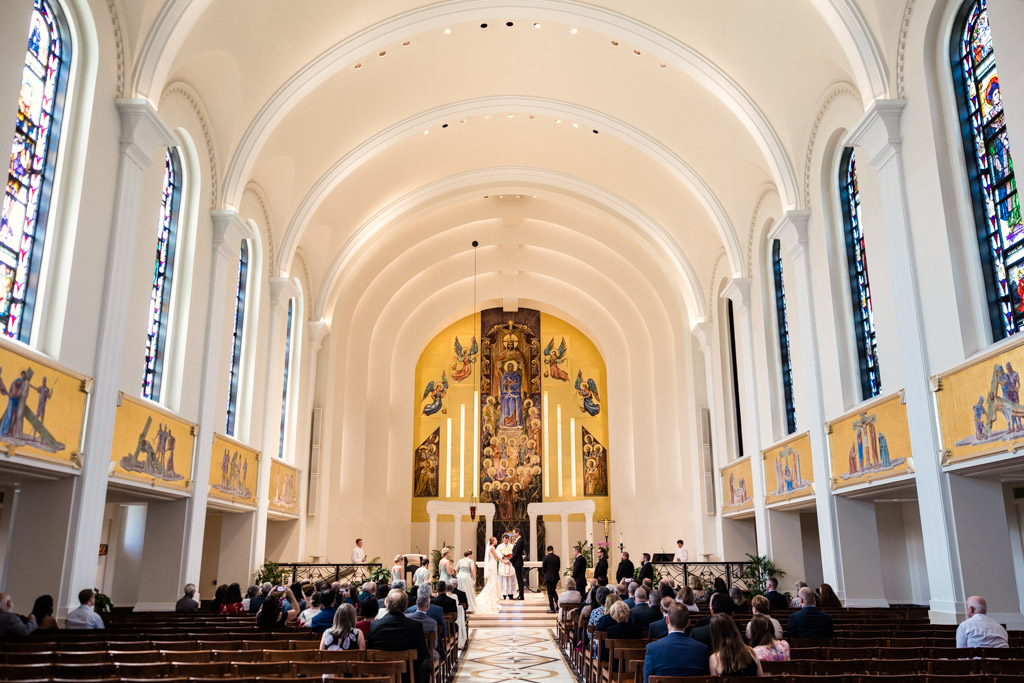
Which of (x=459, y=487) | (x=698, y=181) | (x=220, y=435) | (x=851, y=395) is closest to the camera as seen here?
(x=851, y=395)

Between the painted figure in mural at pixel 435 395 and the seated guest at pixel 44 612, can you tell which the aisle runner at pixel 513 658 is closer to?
the seated guest at pixel 44 612

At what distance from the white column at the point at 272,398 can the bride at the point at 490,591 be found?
4.81 m

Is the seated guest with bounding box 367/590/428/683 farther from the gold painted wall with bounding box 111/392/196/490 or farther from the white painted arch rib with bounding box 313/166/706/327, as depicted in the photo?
the white painted arch rib with bounding box 313/166/706/327

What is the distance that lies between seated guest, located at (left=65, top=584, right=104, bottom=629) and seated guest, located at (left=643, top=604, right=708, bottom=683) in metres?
5.62

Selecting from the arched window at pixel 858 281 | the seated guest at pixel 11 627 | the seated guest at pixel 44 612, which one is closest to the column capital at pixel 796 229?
the arched window at pixel 858 281

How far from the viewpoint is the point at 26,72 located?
8.34 metres

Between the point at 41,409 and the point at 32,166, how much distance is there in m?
2.62

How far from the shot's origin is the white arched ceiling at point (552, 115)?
1642 cm

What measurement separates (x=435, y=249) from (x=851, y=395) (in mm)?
14559

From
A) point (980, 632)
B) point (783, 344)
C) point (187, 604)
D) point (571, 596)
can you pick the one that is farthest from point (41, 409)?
point (783, 344)

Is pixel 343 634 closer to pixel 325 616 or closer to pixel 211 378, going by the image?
pixel 325 616

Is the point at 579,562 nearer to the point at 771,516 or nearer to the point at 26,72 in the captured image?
the point at 771,516

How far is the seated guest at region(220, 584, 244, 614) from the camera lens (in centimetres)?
1042

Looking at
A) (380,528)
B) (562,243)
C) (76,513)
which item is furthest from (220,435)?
(562,243)
